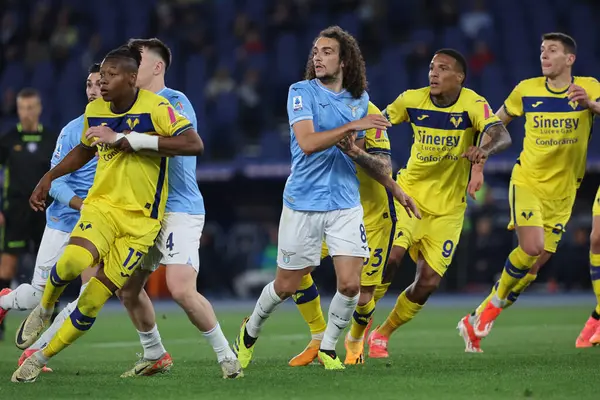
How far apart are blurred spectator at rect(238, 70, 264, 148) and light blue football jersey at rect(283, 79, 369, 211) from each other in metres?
13.5

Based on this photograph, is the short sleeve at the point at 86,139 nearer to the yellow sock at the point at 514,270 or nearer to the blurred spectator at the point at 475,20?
the yellow sock at the point at 514,270

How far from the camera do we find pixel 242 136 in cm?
2192

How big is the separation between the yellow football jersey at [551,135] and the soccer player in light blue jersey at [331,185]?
280 centimetres

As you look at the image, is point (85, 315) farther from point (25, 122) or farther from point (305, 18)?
point (305, 18)

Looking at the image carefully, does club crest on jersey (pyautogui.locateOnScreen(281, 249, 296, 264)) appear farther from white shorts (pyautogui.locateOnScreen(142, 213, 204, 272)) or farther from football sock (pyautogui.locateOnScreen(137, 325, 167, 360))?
football sock (pyautogui.locateOnScreen(137, 325, 167, 360))

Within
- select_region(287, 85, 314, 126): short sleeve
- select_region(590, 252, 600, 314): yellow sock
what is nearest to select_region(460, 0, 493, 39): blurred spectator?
select_region(590, 252, 600, 314): yellow sock

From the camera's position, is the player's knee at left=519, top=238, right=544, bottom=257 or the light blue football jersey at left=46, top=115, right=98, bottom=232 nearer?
the light blue football jersey at left=46, top=115, right=98, bottom=232

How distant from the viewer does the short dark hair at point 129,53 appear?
7.86 m

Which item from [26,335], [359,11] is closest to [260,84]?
[359,11]

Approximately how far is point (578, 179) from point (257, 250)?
10.5m

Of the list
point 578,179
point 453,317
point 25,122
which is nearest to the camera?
point 578,179

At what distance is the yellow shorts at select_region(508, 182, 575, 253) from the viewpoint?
10875 mm

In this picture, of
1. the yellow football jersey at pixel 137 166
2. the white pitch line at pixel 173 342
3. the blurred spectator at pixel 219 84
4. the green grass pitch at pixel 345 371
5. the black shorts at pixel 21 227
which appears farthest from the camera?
the blurred spectator at pixel 219 84

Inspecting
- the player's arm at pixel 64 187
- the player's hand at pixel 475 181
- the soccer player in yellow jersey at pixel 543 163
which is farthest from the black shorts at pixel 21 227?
the player's hand at pixel 475 181
